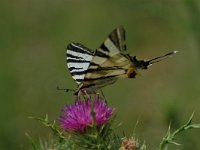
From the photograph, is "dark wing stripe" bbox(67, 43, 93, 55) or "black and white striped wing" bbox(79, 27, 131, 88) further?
"dark wing stripe" bbox(67, 43, 93, 55)

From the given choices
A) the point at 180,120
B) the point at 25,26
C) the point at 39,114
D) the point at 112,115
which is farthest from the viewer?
the point at 25,26

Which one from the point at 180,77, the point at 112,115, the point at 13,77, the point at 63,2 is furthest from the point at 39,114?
the point at 112,115

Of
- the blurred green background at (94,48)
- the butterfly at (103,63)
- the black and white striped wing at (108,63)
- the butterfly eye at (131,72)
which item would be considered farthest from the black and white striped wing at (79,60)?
the blurred green background at (94,48)

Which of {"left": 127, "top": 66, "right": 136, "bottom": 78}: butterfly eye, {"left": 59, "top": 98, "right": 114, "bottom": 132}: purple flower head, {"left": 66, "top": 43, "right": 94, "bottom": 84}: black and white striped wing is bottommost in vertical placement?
{"left": 59, "top": 98, "right": 114, "bottom": 132}: purple flower head

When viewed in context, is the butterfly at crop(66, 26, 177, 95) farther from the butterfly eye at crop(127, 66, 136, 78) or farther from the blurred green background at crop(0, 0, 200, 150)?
the blurred green background at crop(0, 0, 200, 150)

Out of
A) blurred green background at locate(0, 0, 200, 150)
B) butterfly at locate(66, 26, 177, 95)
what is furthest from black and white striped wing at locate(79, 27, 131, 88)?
blurred green background at locate(0, 0, 200, 150)

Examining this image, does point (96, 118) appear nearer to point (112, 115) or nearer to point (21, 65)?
point (112, 115)
